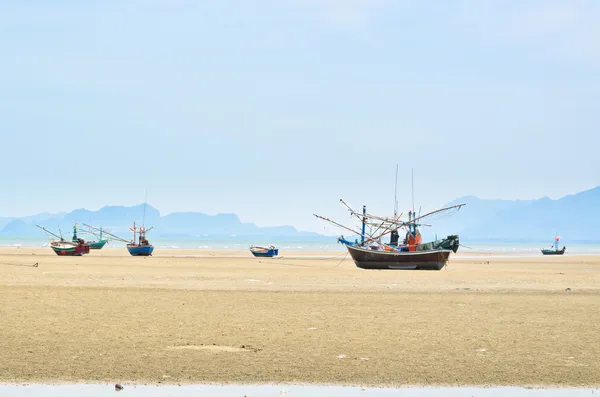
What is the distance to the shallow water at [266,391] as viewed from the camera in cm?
1211

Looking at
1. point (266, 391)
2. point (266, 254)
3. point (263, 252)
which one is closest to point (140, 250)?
point (263, 252)

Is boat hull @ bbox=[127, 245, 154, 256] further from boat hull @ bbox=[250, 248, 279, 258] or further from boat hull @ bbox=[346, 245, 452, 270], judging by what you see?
boat hull @ bbox=[346, 245, 452, 270]

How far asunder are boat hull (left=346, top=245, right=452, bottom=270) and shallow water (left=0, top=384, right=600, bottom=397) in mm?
49979

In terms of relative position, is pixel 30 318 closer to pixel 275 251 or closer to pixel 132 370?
pixel 132 370

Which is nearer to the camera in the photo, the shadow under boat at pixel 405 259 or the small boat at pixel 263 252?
the shadow under boat at pixel 405 259

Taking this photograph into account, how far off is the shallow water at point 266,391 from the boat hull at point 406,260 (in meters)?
50.0

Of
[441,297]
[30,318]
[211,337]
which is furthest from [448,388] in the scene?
[441,297]

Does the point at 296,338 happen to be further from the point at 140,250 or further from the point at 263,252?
the point at 263,252

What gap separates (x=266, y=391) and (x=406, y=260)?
169 feet

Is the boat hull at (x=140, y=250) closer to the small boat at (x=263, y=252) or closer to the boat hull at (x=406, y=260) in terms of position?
the small boat at (x=263, y=252)

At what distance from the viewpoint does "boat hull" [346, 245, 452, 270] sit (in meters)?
62.6

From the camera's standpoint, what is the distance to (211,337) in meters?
18.1

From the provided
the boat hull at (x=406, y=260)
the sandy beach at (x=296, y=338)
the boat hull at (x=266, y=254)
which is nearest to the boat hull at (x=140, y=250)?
the boat hull at (x=266, y=254)

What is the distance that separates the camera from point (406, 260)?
2485 inches
